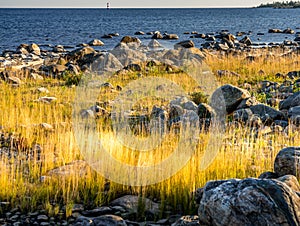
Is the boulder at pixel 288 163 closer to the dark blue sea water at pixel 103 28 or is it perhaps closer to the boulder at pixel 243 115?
the boulder at pixel 243 115

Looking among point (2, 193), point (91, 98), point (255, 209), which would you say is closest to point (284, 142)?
point (255, 209)

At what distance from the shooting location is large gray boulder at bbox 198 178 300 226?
390 cm

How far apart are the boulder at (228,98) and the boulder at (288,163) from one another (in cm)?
532

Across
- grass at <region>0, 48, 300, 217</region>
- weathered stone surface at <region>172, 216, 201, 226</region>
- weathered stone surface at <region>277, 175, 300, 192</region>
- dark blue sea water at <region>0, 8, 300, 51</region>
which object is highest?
weathered stone surface at <region>277, 175, 300, 192</region>

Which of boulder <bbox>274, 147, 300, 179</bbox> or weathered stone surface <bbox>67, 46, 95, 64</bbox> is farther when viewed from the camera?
weathered stone surface <bbox>67, 46, 95, 64</bbox>

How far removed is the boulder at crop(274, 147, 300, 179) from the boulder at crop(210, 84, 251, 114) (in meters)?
5.32

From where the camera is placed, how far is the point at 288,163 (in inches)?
224

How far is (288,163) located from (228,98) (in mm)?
5810

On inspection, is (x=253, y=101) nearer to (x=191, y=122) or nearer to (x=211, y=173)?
(x=191, y=122)

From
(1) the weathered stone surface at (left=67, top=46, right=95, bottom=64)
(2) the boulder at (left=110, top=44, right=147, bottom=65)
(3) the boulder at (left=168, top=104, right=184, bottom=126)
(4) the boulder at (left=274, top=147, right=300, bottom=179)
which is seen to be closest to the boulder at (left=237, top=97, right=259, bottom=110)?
(3) the boulder at (left=168, top=104, right=184, bottom=126)

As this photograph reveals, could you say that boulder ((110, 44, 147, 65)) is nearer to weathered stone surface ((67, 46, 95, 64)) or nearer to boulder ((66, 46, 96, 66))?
boulder ((66, 46, 96, 66))

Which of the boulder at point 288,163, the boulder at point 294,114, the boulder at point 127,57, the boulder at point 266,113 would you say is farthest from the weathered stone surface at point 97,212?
the boulder at point 127,57

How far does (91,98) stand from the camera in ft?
42.5

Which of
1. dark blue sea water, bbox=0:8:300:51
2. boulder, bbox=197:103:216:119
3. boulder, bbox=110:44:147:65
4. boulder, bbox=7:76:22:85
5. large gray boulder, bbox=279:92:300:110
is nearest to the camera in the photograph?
boulder, bbox=197:103:216:119
